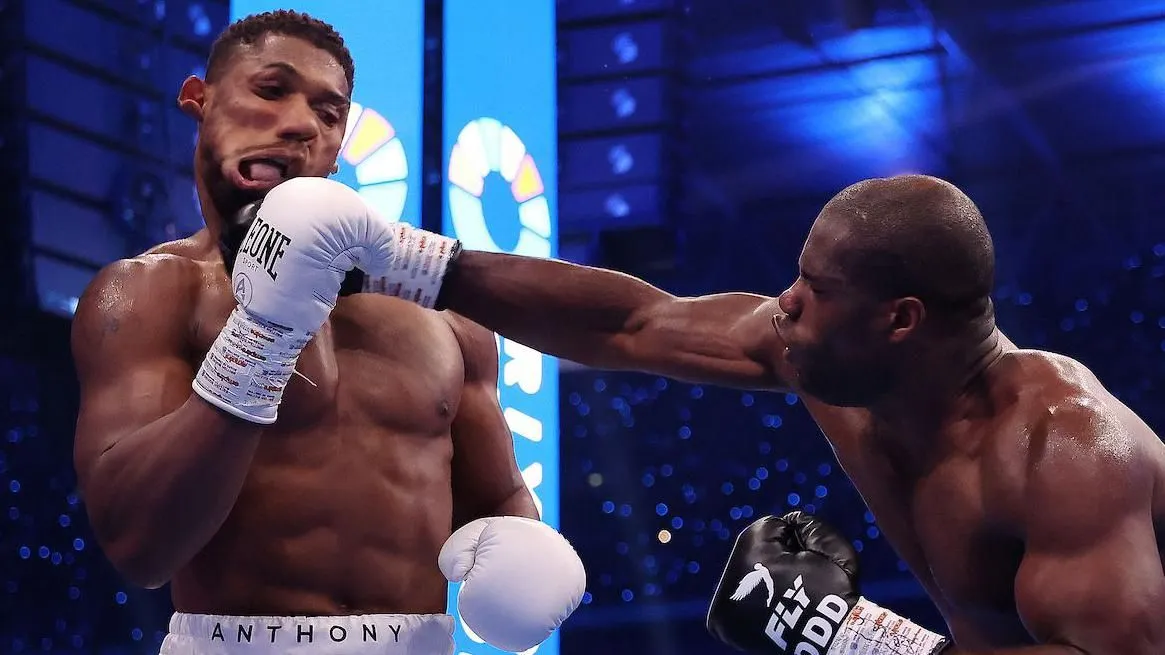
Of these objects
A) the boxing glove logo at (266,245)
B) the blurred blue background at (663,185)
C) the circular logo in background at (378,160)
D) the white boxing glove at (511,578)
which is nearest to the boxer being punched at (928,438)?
the white boxing glove at (511,578)

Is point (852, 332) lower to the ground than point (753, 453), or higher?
higher

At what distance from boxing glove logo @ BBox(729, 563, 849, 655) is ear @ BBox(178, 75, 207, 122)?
121cm

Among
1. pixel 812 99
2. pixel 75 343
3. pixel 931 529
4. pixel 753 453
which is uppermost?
pixel 75 343

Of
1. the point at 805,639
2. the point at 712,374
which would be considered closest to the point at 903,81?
the point at 712,374

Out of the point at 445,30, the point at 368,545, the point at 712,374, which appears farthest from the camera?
the point at 445,30

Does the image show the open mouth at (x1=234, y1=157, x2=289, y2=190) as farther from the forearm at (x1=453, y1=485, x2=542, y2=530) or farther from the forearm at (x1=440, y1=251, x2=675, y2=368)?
the forearm at (x1=453, y1=485, x2=542, y2=530)

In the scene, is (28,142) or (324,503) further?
(28,142)

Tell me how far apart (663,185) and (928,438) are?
4240 millimetres

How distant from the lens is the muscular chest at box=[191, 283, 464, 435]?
1786 millimetres

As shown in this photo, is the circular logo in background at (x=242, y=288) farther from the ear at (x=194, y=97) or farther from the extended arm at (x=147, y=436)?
the ear at (x=194, y=97)

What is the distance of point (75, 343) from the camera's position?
68.2 inches

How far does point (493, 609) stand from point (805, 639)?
0.45m

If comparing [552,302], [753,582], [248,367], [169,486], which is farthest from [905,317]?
[169,486]

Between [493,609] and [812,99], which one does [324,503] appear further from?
[812,99]
